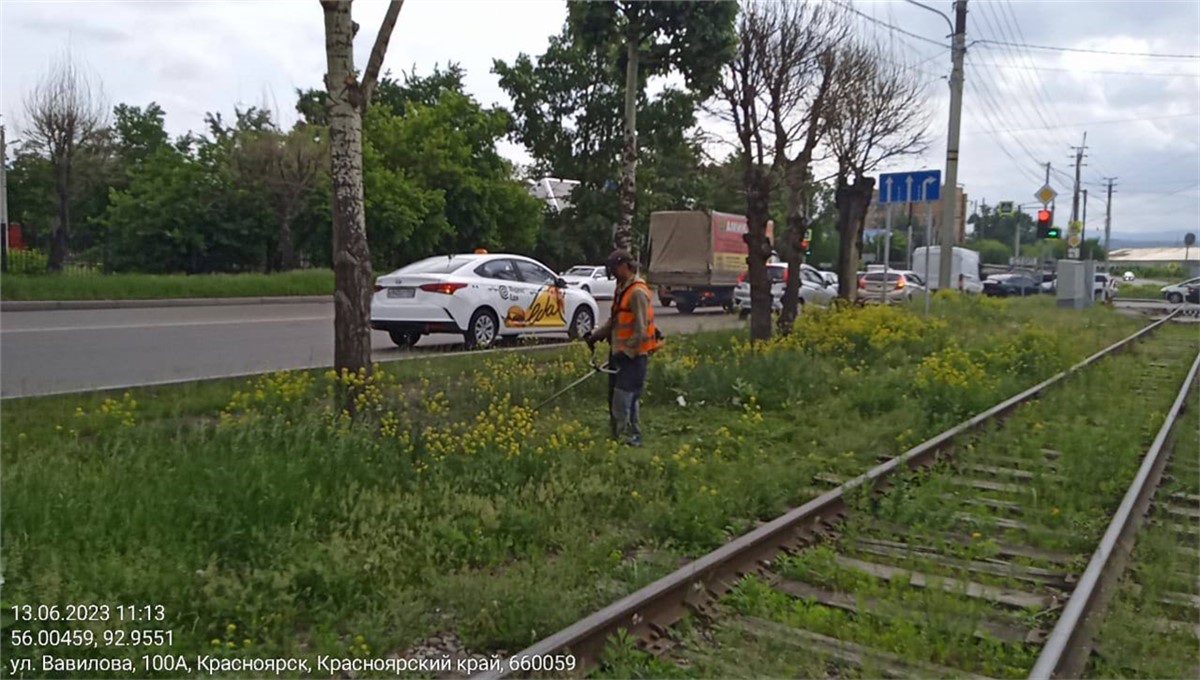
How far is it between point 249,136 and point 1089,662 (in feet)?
116

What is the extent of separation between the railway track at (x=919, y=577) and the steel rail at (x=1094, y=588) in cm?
1

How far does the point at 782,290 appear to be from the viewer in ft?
98.7

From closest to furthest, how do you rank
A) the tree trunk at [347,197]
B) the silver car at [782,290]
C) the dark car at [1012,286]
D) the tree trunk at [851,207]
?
1. the tree trunk at [347,197]
2. the tree trunk at [851,207]
3. the silver car at [782,290]
4. the dark car at [1012,286]

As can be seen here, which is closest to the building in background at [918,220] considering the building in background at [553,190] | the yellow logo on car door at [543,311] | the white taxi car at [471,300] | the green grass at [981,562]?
the building in background at [553,190]

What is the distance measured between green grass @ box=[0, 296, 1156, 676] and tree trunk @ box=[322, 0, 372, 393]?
53cm

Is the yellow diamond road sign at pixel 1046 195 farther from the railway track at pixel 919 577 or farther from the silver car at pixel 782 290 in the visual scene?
the railway track at pixel 919 577

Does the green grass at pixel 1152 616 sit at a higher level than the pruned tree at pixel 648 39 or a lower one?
lower

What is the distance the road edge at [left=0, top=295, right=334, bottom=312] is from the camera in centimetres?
2194

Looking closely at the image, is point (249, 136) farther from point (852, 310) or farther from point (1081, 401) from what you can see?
point (1081, 401)

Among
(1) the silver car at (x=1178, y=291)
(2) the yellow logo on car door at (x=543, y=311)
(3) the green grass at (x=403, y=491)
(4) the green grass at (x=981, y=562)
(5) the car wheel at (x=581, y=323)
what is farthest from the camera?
(1) the silver car at (x=1178, y=291)

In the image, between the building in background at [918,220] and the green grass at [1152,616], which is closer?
the green grass at [1152,616]

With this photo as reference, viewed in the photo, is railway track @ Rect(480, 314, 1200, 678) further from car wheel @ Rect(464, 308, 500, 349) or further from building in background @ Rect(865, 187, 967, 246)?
building in background @ Rect(865, 187, 967, 246)

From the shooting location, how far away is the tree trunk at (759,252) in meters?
16.2

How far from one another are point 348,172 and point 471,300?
23.3 ft
